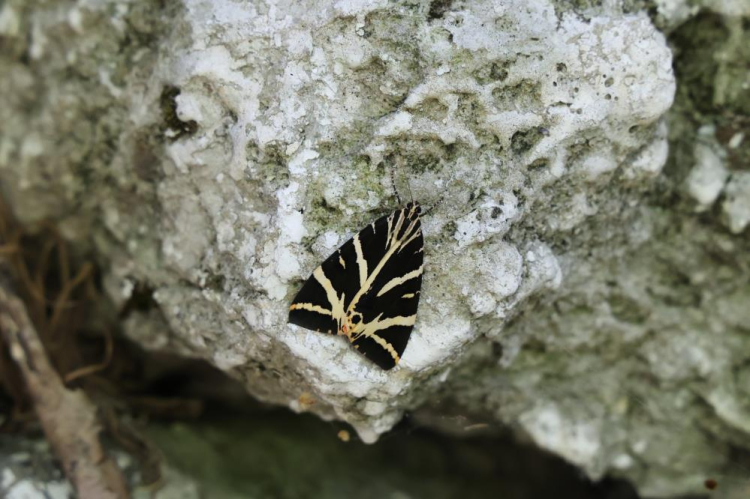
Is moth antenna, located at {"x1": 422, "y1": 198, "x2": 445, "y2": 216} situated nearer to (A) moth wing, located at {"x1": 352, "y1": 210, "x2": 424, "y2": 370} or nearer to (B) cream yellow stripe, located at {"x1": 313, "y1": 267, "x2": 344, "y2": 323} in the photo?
(A) moth wing, located at {"x1": 352, "y1": 210, "x2": 424, "y2": 370}

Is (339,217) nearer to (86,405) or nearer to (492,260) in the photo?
(492,260)

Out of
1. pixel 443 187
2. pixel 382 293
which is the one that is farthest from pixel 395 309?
pixel 443 187

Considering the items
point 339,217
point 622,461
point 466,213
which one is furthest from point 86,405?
point 622,461

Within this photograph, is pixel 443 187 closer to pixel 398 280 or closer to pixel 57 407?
pixel 398 280

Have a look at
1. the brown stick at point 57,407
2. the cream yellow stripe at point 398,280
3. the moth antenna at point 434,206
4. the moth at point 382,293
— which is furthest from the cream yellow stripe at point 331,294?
the brown stick at point 57,407

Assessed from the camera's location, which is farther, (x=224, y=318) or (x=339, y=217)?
(x=224, y=318)

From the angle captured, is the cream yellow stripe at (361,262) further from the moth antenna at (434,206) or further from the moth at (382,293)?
the moth antenna at (434,206)
